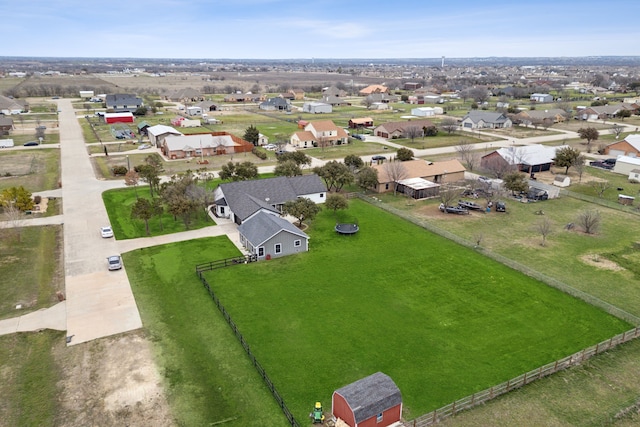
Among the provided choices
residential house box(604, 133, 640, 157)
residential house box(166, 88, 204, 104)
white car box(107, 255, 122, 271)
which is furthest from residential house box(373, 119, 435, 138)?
residential house box(166, 88, 204, 104)

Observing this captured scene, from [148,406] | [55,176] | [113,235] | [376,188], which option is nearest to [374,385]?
[148,406]

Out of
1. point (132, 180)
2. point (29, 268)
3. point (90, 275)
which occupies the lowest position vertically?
point (90, 275)

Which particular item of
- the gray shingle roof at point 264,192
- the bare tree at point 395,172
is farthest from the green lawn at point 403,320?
the bare tree at point 395,172

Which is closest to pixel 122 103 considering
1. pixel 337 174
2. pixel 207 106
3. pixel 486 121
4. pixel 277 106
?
pixel 207 106

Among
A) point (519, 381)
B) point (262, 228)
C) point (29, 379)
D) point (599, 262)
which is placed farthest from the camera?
point (262, 228)

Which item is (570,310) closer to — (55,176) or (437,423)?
(437,423)

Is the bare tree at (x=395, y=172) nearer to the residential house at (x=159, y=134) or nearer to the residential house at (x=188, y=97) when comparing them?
the residential house at (x=159, y=134)

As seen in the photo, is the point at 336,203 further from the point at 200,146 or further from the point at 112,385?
the point at 200,146
